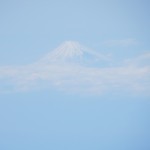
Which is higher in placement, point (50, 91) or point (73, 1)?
point (73, 1)

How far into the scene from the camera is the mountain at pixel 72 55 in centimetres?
332

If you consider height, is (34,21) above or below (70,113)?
above

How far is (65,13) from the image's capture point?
11.2 ft

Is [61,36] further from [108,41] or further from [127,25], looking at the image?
[127,25]

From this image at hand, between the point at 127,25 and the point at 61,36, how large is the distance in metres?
0.90

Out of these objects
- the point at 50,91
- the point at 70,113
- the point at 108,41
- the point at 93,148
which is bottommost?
the point at 93,148

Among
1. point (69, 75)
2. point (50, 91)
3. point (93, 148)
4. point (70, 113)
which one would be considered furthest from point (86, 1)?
point (93, 148)

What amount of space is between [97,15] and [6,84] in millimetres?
1491

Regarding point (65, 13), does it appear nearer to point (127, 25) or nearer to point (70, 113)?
point (127, 25)

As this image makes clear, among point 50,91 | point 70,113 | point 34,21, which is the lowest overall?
Result: point 70,113

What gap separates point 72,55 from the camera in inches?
132

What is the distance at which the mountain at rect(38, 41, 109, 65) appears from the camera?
3.32 meters

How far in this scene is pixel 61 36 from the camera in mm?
3365

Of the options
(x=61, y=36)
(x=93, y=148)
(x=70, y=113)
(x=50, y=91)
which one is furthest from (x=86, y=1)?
(x=93, y=148)
